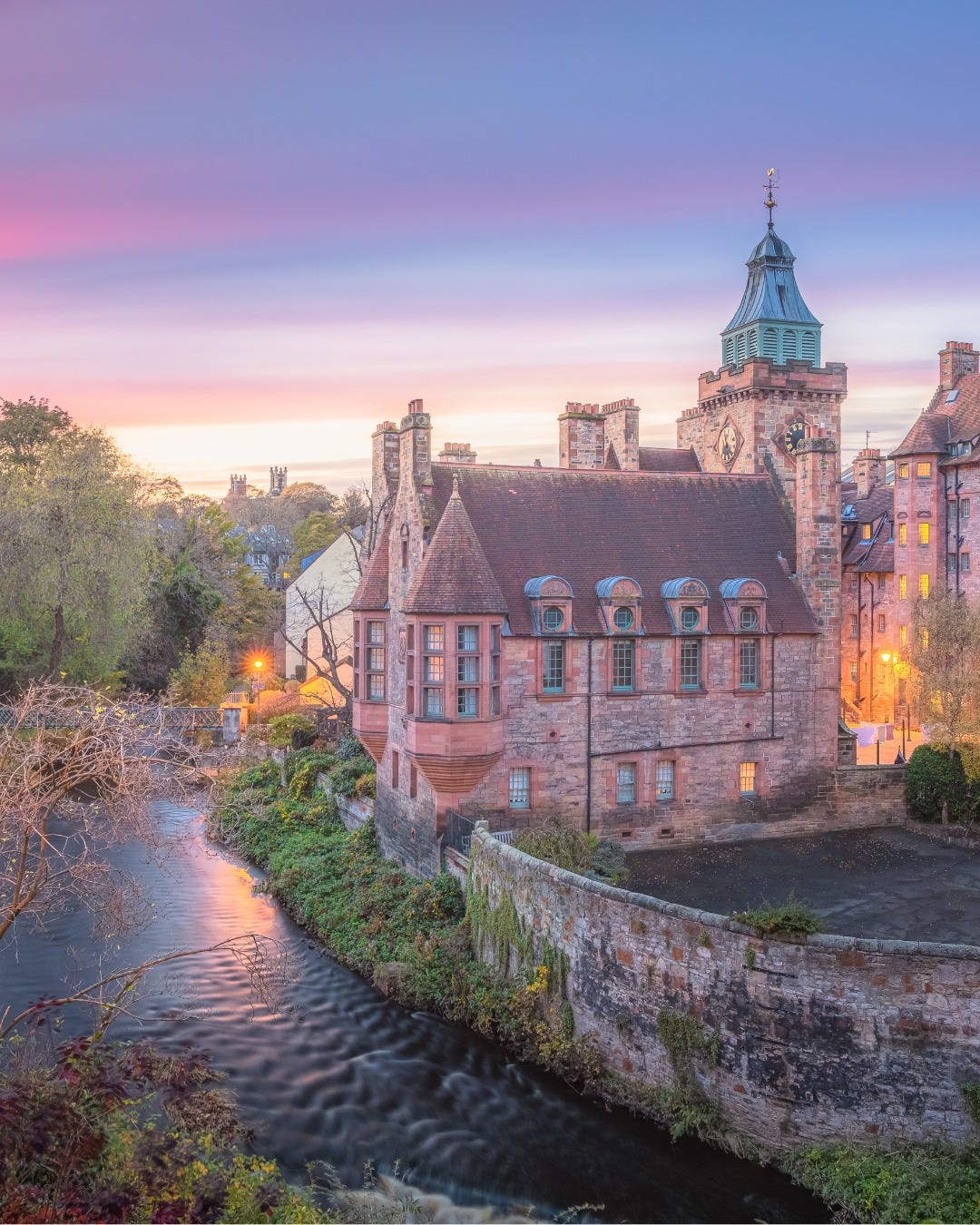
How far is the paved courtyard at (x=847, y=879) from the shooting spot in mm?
20484

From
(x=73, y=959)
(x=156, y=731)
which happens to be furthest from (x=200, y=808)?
(x=156, y=731)

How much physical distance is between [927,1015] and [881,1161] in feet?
7.03

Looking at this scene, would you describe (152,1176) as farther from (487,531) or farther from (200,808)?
(200,808)

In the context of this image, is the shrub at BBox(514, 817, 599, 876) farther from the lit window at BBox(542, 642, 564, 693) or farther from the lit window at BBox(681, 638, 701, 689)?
the lit window at BBox(681, 638, 701, 689)

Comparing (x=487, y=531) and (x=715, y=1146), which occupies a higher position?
(x=487, y=531)

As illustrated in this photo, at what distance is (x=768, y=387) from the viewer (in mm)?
36719

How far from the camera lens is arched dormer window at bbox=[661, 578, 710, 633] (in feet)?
88.2

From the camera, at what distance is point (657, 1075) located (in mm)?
16922

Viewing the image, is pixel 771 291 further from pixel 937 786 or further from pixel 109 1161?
pixel 109 1161

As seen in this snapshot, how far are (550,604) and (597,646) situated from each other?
1699mm

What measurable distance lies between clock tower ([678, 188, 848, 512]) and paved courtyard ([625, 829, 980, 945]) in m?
11.1

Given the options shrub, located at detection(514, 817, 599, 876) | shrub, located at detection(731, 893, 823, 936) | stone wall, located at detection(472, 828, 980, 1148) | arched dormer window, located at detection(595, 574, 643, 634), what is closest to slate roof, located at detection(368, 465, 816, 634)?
arched dormer window, located at detection(595, 574, 643, 634)

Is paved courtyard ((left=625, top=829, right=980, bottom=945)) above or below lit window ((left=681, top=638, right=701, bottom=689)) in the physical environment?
below

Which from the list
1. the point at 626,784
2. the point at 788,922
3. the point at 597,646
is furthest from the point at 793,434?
the point at 788,922
